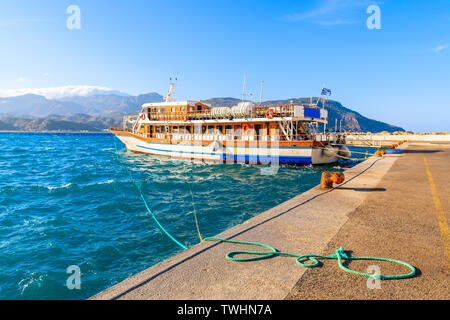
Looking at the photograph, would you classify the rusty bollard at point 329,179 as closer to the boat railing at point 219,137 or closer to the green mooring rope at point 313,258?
the green mooring rope at point 313,258

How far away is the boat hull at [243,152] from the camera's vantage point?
20.7 meters

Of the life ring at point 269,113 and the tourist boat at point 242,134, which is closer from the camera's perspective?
the tourist boat at point 242,134

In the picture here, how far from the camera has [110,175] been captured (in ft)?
61.1

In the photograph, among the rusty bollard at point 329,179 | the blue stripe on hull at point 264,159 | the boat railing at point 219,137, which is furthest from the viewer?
the boat railing at point 219,137

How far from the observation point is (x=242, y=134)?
945 inches

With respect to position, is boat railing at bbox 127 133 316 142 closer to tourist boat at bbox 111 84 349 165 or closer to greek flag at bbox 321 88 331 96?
tourist boat at bbox 111 84 349 165

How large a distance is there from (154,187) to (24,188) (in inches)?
285

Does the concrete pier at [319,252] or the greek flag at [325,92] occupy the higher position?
the greek flag at [325,92]

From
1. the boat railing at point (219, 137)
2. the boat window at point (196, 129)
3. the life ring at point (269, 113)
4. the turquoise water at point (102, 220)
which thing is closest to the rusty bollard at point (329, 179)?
the turquoise water at point (102, 220)

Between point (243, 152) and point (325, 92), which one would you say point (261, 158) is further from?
point (325, 92)

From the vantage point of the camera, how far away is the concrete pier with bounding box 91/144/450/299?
3.10m

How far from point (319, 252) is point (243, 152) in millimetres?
19099
